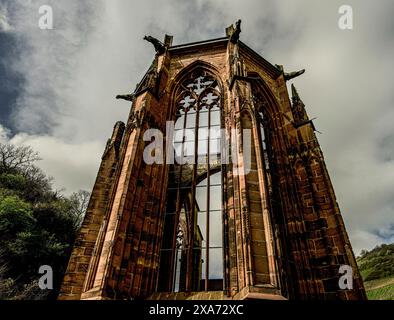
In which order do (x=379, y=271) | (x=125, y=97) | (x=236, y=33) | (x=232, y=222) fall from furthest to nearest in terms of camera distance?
(x=379, y=271), (x=125, y=97), (x=236, y=33), (x=232, y=222)

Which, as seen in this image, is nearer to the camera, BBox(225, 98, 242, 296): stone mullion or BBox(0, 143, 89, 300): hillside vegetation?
BBox(225, 98, 242, 296): stone mullion

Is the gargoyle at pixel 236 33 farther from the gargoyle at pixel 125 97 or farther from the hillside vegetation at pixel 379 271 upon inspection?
the hillside vegetation at pixel 379 271

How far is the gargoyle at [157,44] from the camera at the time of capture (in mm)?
10841

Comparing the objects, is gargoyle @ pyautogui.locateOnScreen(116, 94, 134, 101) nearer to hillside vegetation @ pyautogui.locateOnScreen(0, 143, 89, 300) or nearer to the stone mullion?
the stone mullion

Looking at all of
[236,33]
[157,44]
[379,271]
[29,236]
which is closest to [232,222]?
[236,33]

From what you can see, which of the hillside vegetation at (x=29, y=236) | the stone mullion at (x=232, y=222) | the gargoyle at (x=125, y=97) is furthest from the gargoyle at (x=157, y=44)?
the hillside vegetation at (x=29, y=236)

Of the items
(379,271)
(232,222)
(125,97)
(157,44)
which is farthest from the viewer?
(379,271)

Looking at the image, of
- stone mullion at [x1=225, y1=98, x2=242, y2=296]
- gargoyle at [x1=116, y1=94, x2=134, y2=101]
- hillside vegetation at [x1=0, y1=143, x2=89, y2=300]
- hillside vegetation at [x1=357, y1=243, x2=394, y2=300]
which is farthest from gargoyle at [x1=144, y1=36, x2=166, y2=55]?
hillside vegetation at [x1=357, y1=243, x2=394, y2=300]

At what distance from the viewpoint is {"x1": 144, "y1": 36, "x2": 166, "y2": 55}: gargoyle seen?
427 inches

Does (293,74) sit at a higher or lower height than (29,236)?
higher

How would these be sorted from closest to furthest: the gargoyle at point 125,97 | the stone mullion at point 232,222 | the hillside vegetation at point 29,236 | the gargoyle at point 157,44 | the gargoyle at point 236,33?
the stone mullion at point 232,222 → the gargoyle at point 236,33 → the gargoyle at point 157,44 → the gargoyle at point 125,97 → the hillside vegetation at point 29,236

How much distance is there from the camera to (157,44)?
1097 centimetres

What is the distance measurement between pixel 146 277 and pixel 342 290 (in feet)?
14.6

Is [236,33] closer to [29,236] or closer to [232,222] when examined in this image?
[232,222]
